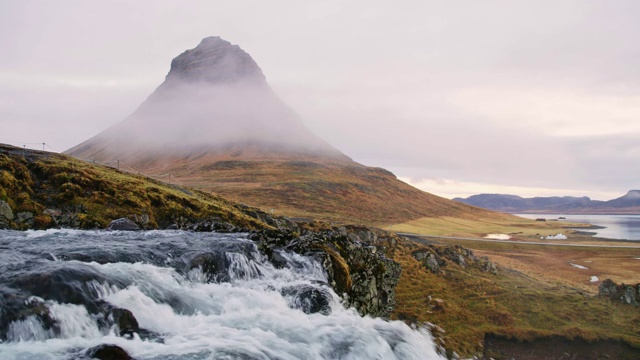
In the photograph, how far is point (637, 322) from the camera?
38688 mm

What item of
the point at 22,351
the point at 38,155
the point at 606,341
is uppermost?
the point at 38,155

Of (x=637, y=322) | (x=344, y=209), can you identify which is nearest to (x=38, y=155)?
(x=637, y=322)

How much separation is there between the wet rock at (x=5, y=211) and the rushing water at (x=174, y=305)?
668cm

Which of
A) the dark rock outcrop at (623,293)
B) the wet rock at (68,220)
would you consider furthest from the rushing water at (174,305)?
the dark rock outcrop at (623,293)

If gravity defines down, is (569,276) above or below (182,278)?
below

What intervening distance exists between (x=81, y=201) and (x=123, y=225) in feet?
23.9

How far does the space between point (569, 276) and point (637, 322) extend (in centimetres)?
2775

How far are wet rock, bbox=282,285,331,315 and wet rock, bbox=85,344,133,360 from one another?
1003cm

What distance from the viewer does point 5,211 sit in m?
33.2

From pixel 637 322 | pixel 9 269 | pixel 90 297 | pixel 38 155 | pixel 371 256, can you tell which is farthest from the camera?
pixel 38 155

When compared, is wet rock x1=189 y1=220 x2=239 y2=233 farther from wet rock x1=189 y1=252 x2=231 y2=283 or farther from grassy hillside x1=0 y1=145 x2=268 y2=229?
wet rock x1=189 y1=252 x2=231 y2=283

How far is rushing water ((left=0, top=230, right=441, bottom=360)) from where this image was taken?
13.4 m

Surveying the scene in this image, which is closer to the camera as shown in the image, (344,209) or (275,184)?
(344,209)

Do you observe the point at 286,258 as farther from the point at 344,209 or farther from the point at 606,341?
the point at 344,209
